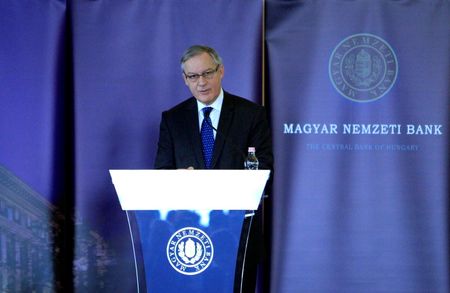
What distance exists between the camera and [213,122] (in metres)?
3.39

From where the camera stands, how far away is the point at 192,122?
3.35 metres

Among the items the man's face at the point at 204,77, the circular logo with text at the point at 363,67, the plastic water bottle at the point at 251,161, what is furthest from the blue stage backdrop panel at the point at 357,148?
the plastic water bottle at the point at 251,161

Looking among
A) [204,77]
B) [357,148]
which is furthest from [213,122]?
[357,148]

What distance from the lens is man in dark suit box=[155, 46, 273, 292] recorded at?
126 inches

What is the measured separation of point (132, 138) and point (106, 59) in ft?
1.78

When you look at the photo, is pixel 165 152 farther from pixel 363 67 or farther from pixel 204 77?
pixel 363 67

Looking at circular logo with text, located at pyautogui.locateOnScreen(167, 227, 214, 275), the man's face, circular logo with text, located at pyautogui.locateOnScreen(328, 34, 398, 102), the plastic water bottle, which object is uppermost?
circular logo with text, located at pyautogui.locateOnScreen(328, 34, 398, 102)

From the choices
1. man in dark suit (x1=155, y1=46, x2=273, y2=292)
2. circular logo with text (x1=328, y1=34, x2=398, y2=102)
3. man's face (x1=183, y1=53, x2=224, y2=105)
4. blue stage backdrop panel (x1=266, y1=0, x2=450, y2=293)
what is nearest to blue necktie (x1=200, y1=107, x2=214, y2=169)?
man in dark suit (x1=155, y1=46, x2=273, y2=292)

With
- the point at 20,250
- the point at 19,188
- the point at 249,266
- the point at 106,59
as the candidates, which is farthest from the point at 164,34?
the point at 249,266

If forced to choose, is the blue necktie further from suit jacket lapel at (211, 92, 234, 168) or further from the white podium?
the white podium

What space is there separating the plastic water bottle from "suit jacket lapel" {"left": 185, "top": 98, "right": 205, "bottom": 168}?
31 centimetres

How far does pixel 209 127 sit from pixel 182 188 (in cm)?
115

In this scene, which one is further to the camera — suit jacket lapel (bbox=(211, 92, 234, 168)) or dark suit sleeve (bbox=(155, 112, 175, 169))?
dark suit sleeve (bbox=(155, 112, 175, 169))

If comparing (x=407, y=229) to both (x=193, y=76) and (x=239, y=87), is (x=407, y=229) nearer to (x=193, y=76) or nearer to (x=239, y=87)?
(x=239, y=87)
